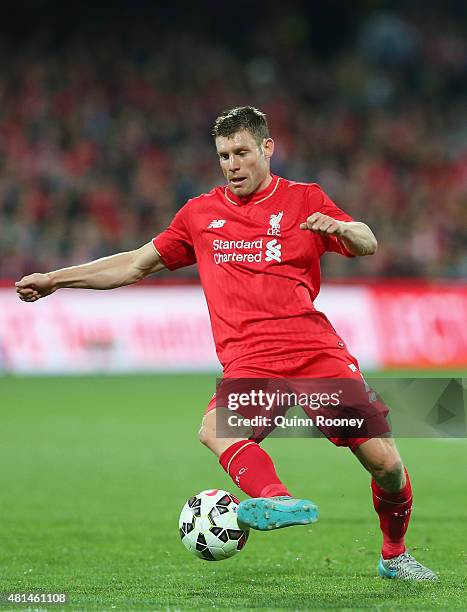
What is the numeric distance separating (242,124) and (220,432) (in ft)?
4.83

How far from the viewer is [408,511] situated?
6.06 m

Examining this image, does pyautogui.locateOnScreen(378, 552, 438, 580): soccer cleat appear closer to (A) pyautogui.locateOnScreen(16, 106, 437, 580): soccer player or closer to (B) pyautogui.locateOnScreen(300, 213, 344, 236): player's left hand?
(A) pyautogui.locateOnScreen(16, 106, 437, 580): soccer player

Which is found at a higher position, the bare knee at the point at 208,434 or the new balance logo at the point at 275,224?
the new balance logo at the point at 275,224

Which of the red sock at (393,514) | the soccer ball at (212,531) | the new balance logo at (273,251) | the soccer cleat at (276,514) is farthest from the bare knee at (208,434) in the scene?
the red sock at (393,514)

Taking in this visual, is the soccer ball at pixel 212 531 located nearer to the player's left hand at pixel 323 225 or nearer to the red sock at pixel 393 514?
the red sock at pixel 393 514

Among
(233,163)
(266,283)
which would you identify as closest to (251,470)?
(266,283)

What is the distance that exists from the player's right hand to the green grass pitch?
144 cm

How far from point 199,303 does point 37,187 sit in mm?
4511

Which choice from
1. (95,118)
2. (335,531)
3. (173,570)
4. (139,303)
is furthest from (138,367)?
(173,570)

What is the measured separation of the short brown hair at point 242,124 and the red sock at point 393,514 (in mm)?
1839

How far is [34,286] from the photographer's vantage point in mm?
6094

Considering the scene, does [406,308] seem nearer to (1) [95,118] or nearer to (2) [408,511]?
(1) [95,118]

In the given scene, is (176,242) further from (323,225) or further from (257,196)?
(323,225)

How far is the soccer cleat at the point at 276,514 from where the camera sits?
4887 millimetres
